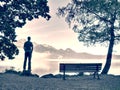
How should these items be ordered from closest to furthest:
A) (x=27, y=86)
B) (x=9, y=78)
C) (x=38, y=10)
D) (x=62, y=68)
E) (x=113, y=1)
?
(x=27, y=86), (x=38, y=10), (x=9, y=78), (x=62, y=68), (x=113, y=1)

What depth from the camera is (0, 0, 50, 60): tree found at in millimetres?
20297

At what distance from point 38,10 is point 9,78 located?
479 centimetres

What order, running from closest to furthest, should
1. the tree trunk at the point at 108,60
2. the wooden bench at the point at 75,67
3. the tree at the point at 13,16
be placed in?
the tree at the point at 13,16
the wooden bench at the point at 75,67
the tree trunk at the point at 108,60

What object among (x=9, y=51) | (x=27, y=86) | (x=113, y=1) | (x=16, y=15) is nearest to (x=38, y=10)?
(x=16, y=15)

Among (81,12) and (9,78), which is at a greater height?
(81,12)

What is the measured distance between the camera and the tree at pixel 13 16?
66.6 ft

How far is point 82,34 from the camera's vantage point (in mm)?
33750

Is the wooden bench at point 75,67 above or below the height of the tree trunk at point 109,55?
below

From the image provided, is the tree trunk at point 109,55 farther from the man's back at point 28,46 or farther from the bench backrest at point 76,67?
the man's back at point 28,46

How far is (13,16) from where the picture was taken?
20609 millimetres

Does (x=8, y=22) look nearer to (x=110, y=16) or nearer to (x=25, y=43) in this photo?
(x=25, y=43)

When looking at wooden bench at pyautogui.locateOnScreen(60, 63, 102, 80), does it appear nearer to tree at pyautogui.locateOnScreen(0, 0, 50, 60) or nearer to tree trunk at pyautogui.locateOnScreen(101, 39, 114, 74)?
tree at pyautogui.locateOnScreen(0, 0, 50, 60)

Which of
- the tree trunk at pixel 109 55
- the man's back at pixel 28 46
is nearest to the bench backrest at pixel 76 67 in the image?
the man's back at pixel 28 46

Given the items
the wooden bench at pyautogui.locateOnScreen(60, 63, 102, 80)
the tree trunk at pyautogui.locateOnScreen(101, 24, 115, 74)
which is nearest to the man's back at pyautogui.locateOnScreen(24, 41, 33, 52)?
the wooden bench at pyautogui.locateOnScreen(60, 63, 102, 80)
